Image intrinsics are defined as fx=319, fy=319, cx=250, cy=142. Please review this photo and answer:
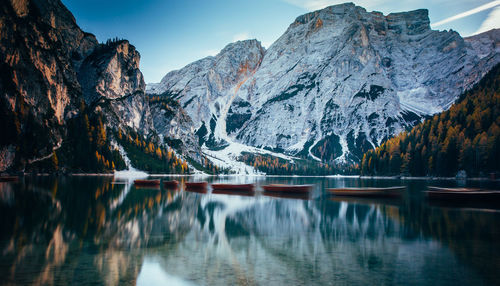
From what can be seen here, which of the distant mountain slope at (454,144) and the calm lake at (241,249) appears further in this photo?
the distant mountain slope at (454,144)

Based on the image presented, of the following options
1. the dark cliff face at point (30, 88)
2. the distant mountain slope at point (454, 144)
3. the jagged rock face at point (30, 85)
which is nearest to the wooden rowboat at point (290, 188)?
the distant mountain slope at point (454, 144)

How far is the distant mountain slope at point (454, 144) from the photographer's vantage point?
341 ft

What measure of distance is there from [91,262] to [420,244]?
17332 millimetres

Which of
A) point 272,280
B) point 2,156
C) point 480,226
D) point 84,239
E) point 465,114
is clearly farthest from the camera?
point 465,114

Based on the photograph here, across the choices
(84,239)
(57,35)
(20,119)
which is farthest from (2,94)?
(84,239)

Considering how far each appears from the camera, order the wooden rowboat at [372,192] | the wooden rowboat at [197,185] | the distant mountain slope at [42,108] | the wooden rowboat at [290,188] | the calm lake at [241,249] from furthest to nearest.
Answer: the distant mountain slope at [42,108], the wooden rowboat at [197,185], the wooden rowboat at [290,188], the wooden rowboat at [372,192], the calm lake at [241,249]

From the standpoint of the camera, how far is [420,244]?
1839cm

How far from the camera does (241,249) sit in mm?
17094

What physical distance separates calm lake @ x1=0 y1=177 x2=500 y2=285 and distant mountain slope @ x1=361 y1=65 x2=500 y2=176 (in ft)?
302

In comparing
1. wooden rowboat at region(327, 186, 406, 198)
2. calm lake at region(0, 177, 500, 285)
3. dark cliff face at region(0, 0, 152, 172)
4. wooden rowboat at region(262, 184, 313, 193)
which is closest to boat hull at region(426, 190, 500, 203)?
wooden rowboat at region(327, 186, 406, 198)

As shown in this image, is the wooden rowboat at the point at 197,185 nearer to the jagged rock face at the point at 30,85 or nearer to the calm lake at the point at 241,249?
the calm lake at the point at 241,249

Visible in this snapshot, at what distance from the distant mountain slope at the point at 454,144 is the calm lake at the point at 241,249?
A: 92193 millimetres

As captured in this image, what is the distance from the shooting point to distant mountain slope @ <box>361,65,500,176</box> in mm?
103875

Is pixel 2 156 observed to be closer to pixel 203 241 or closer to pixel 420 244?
pixel 203 241
